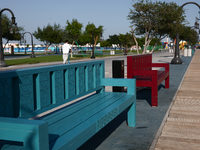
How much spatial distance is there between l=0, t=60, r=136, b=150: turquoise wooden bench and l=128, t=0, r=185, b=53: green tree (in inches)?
482

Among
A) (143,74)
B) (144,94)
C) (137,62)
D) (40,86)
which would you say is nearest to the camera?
(40,86)

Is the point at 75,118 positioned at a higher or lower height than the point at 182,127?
higher

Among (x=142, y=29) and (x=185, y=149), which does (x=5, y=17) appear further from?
(x=185, y=149)

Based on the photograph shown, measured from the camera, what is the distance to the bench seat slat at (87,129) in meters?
2.18

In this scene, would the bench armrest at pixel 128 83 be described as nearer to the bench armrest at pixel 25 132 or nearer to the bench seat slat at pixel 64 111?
the bench seat slat at pixel 64 111

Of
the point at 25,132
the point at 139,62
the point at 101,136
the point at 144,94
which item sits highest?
the point at 139,62

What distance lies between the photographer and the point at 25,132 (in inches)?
66.9

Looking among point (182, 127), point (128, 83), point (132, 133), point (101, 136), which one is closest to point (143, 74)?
point (128, 83)

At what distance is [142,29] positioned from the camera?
54.1ft

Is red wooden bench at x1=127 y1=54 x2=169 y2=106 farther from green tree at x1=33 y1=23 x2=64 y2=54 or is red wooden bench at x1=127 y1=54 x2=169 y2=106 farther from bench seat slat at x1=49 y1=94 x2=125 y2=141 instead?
green tree at x1=33 y1=23 x2=64 y2=54

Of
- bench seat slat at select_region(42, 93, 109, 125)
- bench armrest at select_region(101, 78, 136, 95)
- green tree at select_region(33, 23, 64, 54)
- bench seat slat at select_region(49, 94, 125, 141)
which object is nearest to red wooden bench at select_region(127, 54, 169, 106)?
bench armrest at select_region(101, 78, 136, 95)

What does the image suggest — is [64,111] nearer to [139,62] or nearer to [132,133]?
[132,133]

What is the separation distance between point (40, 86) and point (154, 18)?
14.1m

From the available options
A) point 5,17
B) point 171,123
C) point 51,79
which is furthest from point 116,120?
point 5,17
